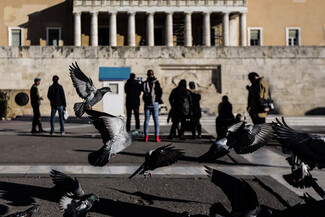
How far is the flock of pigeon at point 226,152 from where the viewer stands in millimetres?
2673

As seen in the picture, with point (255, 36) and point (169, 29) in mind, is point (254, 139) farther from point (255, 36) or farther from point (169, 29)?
point (255, 36)

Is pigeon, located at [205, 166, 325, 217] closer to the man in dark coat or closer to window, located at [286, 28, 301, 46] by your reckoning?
the man in dark coat

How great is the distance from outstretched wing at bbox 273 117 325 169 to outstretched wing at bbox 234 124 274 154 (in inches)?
25.5

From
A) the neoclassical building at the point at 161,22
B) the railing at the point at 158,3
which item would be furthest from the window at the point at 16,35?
the railing at the point at 158,3

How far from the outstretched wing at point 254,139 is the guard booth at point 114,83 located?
63.1 feet

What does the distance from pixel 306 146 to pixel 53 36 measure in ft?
143

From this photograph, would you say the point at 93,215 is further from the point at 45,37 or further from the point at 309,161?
the point at 45,37

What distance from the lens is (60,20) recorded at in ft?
138

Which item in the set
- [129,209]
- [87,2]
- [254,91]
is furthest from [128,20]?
[129,209]

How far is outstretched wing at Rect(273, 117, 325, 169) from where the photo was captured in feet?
8.56

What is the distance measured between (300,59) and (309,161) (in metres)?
24.4

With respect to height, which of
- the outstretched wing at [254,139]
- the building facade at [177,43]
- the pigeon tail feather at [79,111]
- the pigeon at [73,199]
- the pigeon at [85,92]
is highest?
the building facade at [177,43]

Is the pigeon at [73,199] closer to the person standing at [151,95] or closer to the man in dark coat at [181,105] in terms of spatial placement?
the person standing at [151,95]

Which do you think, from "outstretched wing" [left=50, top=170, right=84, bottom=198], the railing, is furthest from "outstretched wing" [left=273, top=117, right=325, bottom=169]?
the railing
